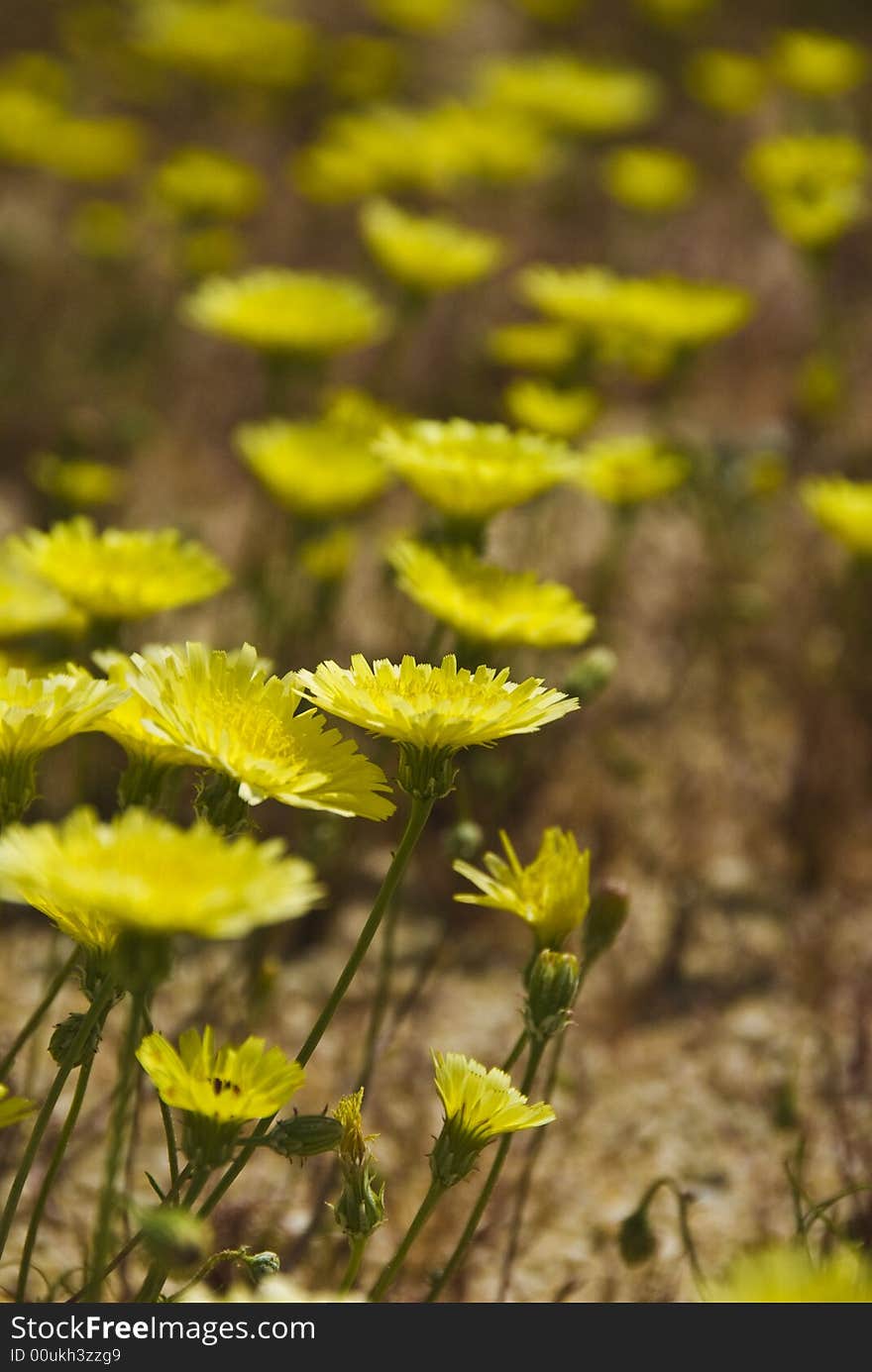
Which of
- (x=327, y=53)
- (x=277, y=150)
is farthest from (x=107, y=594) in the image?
(x=327, y=53)

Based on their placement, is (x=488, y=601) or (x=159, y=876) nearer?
(x=159, y=876)

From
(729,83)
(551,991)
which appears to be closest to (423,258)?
(551,991)

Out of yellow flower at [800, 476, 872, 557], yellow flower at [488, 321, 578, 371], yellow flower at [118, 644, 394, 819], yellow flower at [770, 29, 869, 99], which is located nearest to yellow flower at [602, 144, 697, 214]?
yellow flower at [770, 29, 869, 99]

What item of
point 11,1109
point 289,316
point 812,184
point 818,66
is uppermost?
point 818,66

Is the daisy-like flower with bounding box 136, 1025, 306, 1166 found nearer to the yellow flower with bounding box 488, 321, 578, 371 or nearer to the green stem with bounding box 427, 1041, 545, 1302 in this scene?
the green stem with bounding box 427, 1041, 545, 1302

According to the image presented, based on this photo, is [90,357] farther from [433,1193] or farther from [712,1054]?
[433,1193]

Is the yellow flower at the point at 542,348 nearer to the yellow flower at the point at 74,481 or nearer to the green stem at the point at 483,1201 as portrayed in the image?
the yellow flower at the point at 74,481

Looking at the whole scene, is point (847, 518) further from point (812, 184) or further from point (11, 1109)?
point (812, 184)
